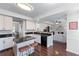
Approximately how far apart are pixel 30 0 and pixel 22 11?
48 centimetres

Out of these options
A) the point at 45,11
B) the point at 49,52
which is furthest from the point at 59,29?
the point at 45,11

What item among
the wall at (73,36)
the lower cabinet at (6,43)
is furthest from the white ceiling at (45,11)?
the lower cabinet at (6,43)

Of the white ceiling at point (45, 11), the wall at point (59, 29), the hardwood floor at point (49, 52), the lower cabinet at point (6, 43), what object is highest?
the white ceiling at point (45, 11)

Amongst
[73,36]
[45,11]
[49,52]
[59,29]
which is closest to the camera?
[45,11]

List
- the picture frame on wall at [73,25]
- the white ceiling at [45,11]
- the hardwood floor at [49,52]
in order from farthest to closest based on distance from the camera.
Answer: the picture frame on wall at [73,25]
the hardwood floor at [49,52]
the white ceiling at [45,11]

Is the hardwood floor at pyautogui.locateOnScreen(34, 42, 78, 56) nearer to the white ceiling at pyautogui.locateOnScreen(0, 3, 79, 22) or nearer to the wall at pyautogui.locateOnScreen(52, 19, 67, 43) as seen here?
the wall at pyautogui.locateOnScreen(52, 19, 67, 43)

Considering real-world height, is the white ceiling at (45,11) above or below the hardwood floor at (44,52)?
above

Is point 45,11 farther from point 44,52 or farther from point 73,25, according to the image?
point 73,25

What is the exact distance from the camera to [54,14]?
1699mm

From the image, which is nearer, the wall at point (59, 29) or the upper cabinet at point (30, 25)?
the upper cabinet at point (30, 25)

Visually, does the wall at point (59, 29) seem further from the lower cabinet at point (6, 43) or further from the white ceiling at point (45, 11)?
the lower cabinet at point (6, 43)

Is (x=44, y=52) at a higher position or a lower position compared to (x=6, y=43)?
lower

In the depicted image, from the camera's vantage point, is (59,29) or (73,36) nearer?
(59,29)

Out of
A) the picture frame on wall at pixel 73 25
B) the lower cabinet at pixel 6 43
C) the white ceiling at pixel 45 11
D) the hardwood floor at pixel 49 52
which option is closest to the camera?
the white ceiling at pixel 45 11
